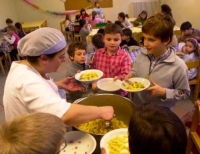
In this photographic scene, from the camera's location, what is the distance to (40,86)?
78 cm

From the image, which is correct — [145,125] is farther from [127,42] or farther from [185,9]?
[185,9]

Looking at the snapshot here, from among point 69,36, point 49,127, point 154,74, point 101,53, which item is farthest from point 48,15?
point 49,127

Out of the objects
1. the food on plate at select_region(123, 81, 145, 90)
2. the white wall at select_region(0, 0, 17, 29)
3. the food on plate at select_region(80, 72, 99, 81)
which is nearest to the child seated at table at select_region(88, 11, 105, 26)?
the white wall at select_region(0, 0, 17, 29)

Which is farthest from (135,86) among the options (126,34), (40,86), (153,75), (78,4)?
(78,4)

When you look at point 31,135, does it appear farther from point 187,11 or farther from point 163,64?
point 187,11

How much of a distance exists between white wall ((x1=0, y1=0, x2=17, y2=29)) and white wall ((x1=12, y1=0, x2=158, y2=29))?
18cm

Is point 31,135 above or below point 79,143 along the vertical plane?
above

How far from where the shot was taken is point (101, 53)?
5.60ft

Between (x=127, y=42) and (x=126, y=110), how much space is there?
8.14 feet

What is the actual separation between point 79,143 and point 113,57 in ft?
3.06

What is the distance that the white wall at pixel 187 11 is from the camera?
16.4 feet

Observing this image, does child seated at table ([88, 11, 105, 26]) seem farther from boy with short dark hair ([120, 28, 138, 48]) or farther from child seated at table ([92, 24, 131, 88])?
child seated at table ([92, 24, 131, 88])

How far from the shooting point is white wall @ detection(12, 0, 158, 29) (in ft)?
23.1

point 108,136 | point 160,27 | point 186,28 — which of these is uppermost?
point 160,27
